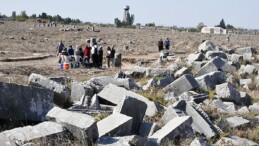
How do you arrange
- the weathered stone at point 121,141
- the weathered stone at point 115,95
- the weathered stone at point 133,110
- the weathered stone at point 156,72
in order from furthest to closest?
1. the weathered stone at point 156,72
2. the weathered stone at point 115,95
3. the weathered stone at point 133,110
4. the weathered stone at point 121,141

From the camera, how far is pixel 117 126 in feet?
23.1

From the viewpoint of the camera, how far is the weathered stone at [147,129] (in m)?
7.86

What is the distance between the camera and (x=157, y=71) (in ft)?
49.6

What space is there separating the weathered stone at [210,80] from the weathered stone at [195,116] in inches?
144

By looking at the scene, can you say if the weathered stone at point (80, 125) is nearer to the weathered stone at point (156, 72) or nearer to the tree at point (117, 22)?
the weathered stone at point (156, 72)

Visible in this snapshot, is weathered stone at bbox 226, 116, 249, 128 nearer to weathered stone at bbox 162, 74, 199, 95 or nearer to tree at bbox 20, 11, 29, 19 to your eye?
weathered stone at bbox 162, 74, 199, 95

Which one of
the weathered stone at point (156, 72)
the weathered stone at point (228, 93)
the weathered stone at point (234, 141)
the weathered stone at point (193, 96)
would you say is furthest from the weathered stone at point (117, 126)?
the weathered stone at point (156, 72)

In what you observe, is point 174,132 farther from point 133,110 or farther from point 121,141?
point 121,141

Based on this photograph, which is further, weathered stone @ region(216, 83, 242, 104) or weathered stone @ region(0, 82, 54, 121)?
weathered stone @ region(216, 83, 242, 104)

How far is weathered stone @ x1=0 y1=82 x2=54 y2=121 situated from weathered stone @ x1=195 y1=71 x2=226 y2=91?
6.50m

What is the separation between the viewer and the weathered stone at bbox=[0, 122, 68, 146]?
19.9 feet

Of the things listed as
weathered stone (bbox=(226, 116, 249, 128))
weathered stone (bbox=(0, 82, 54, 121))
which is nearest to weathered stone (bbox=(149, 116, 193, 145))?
weathered stone (bbox=(226, 116, 249, 128))

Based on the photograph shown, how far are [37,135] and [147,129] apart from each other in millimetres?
2444

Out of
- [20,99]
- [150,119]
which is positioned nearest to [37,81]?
[20,99]
